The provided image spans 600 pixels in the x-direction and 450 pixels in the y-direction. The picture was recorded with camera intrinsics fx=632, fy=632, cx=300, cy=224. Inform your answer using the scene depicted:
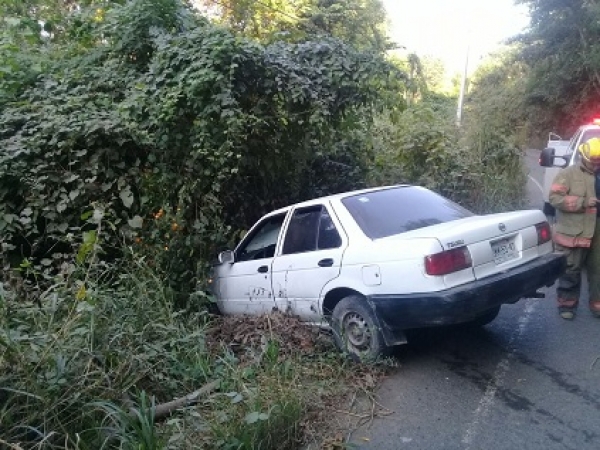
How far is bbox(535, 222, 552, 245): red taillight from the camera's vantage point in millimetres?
5613

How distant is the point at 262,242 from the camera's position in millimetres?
6660

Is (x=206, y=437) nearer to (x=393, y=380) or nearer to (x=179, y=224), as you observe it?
(x=393, y=380)

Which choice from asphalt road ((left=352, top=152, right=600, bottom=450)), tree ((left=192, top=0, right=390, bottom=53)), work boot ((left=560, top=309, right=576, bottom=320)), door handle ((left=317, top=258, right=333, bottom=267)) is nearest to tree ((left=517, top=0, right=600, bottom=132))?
tree ((left=192, top=0, right=390, bottom=53))

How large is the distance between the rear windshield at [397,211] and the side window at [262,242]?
1.01 m

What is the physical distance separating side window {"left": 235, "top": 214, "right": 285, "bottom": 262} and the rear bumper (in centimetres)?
164

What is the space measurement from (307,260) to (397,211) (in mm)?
935

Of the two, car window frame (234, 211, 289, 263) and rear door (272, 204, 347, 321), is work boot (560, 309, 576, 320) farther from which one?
car window frame (234, 211, 289, 263)

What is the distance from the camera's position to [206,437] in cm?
391

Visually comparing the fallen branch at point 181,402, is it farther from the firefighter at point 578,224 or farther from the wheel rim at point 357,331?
the firefighter at point 578,224

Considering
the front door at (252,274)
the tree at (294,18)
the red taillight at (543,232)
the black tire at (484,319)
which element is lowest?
the black tire at (484,319)

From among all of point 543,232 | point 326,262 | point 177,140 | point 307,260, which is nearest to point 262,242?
point 307,260

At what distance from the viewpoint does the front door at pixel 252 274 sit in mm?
6406

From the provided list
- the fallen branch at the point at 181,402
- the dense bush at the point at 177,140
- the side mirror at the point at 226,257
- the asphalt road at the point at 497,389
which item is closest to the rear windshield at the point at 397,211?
the asphalt road at the point at 497,389

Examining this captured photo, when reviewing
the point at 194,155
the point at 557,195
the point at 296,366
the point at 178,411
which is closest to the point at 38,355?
the point at 178,411
